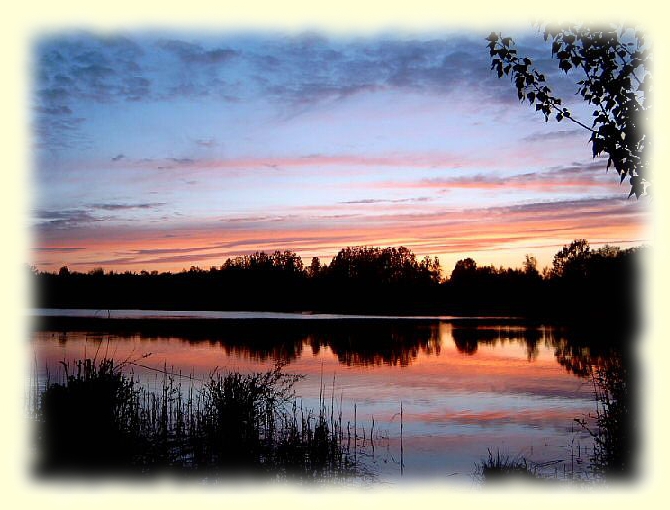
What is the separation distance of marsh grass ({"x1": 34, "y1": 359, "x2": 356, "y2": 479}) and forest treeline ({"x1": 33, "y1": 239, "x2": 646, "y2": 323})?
152 feet

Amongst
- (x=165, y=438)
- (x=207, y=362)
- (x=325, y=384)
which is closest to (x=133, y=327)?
(x=207, y=362)

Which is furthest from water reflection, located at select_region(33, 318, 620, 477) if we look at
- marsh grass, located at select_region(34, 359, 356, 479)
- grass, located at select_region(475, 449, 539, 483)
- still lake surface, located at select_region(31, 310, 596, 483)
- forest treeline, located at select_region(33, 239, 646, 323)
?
forest treeline, located at select_region(33, 239, 646, 323)

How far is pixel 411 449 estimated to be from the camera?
35.4 feet

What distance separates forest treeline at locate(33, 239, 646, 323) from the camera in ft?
207

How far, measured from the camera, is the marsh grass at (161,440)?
8414 mm

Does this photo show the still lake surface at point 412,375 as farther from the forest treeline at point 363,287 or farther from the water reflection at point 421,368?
the forest treeline at point 363,287

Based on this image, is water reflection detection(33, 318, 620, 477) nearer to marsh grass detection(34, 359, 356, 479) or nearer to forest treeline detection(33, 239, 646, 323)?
marsh grass detection(34, 359, 356, 479)

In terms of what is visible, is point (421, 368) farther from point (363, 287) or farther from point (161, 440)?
point (363, 287)

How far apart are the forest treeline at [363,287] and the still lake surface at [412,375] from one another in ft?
79.3

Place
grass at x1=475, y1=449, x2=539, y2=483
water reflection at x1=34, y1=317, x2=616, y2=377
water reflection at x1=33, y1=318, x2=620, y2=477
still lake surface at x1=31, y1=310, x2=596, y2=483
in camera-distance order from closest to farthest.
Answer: grass at x1=475, y1=449, x2=539, y2=483 → still lake surface at x1=31, y1=310, x2=596, y2=483 → water reflection at x1=33, y1=318, x2=620, y2=477 → water reflection at x1=34, y1=317, x2=616, y2=377

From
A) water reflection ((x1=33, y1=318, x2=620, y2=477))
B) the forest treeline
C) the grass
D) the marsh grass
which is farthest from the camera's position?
the forest treeline

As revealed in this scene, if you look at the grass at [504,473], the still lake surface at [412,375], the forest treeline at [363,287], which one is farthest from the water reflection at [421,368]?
the forest treeline at [363,287]

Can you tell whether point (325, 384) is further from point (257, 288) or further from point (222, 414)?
point (257, 288)

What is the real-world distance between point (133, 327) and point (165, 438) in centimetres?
2927
